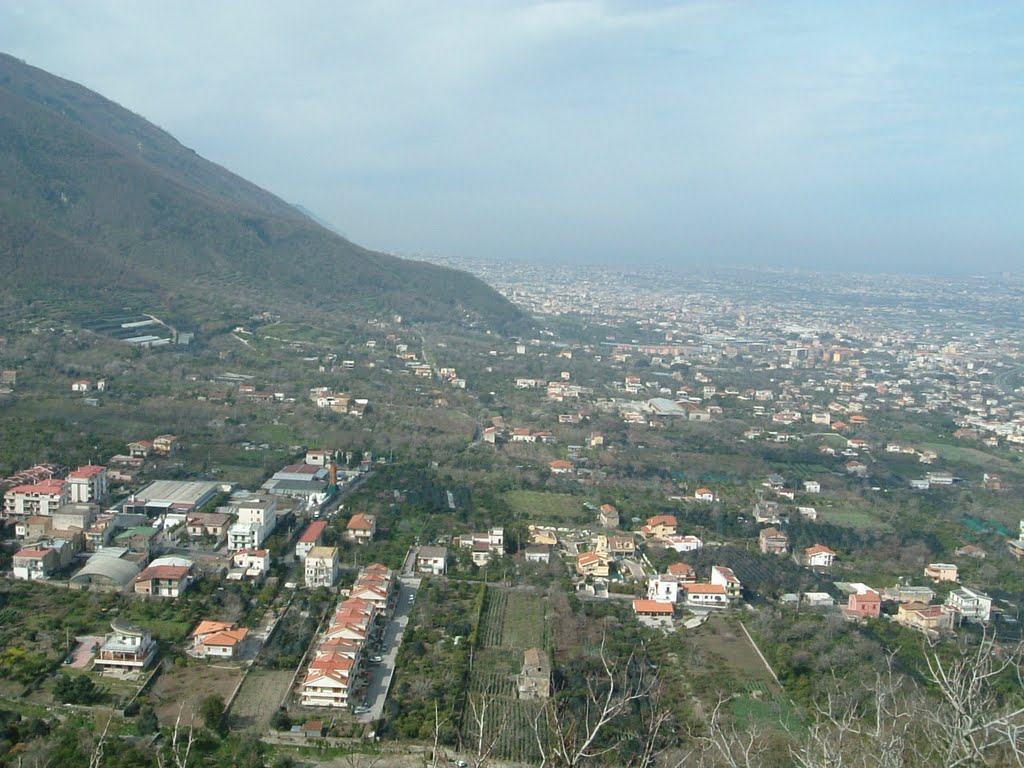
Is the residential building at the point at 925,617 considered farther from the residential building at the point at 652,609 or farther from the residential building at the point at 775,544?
the residential building at the point at 652,609

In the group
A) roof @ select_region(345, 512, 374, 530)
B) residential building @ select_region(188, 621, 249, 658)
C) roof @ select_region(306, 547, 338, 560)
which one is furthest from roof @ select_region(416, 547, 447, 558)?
residential building @ select_region(188, 621, 249, 658)

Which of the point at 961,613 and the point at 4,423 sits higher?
the point at 4,423

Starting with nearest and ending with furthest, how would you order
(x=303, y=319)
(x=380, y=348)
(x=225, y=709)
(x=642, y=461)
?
(x=225, y=709)
(x=642, y=461)
(x=380, y=348)
(x=303, y=319)

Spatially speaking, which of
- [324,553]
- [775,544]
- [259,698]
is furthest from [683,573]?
[259,698]

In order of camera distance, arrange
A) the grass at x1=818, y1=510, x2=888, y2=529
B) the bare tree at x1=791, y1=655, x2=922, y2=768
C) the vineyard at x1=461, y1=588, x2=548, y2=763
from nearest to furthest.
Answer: the bare tree at x1=791, y1=655, x2=922, y2=768 → the vineyard at x1=461, y1=588, x2=548, y2=763 → the grass at x1=818, y1=510, x2=888, y2=529

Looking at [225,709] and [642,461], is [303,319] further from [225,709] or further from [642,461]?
[225,709]

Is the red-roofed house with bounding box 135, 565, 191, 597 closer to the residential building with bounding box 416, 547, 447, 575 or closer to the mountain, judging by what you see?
the residential building with bounding box 416, 547, 447, 575

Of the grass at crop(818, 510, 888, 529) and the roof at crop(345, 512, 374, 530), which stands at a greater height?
the roof at crop(345, 512, 374, 530)

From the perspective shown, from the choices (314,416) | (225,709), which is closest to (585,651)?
(225,709)
